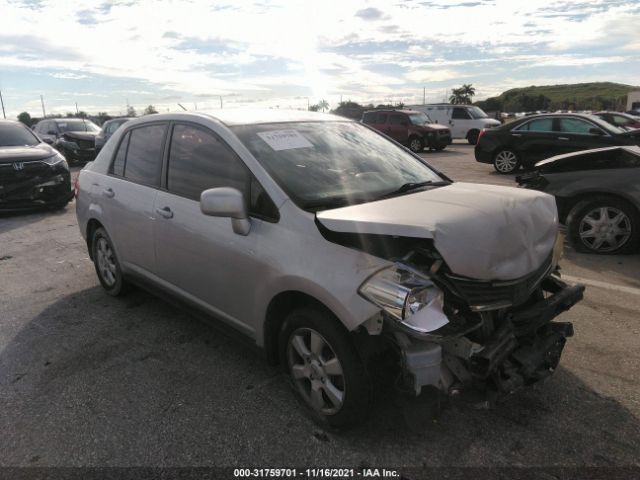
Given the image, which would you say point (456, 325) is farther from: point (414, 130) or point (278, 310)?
point (414, 130)

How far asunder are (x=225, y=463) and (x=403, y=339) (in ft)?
3.63

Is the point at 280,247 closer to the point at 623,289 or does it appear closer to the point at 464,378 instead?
the point at 464,378

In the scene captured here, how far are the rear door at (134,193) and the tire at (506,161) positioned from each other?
10838 mm

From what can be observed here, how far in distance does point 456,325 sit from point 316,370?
2.68 feet

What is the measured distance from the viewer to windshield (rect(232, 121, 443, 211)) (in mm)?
2832

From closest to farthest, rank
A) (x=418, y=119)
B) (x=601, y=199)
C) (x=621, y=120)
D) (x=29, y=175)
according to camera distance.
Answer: (x=601, y=199) → (x=29, y=175) → (x=621, y=120) → (x=418, y=119)

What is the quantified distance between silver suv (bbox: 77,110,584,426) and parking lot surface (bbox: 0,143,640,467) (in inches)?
10.4

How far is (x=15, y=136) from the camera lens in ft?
30.8

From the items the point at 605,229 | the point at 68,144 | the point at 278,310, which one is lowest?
the point at 605,229

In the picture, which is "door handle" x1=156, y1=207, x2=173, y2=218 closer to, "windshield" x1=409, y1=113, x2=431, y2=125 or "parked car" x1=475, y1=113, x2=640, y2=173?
"parked car" x1=475, y1=113, x2=640, y2=173

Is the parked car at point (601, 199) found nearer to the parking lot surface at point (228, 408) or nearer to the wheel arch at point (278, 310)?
the parking lot surface at point (228, 408)

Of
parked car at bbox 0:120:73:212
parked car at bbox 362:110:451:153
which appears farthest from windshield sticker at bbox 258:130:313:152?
parked car at bbox 362:110:451:153

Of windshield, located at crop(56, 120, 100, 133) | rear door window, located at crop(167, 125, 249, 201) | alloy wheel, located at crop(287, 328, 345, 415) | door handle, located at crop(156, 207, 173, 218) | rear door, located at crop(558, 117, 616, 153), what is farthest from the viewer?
windshield, located at crop(56, 120, 100, 133)

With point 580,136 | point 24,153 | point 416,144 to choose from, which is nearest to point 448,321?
point 24,153
